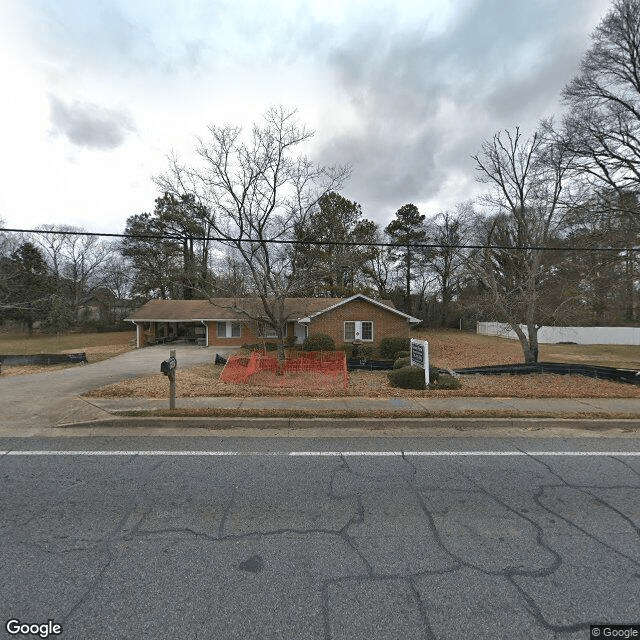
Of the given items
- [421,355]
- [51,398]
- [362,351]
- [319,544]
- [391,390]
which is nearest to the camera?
[319,544]

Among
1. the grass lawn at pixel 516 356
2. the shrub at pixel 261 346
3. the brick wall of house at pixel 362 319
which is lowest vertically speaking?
the grass lawn at pixel 516 356

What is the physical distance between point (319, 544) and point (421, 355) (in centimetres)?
908

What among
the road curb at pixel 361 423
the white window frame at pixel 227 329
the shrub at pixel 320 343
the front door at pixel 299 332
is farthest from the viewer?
the white window frame at pixel 227 329

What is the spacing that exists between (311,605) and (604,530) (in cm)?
290

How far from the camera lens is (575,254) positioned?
20.2 meters

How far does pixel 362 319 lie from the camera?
77.6 feet

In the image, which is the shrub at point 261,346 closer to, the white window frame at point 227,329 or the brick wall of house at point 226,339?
the brick wall of house at point 226,339

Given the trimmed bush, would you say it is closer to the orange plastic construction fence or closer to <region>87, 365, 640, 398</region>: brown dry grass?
the orange plastic construction fence

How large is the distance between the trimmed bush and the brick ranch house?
1152mm

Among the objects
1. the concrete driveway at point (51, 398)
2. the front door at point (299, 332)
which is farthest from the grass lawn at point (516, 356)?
the concrete driveway at point (51, 398)

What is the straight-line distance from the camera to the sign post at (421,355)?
10859mm

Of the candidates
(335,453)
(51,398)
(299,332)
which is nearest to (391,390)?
(335,453)

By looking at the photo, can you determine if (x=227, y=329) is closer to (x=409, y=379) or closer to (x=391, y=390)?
(x=409, y=379)

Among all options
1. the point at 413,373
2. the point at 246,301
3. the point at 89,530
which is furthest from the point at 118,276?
the point at 89,530
